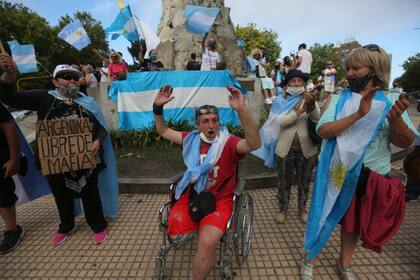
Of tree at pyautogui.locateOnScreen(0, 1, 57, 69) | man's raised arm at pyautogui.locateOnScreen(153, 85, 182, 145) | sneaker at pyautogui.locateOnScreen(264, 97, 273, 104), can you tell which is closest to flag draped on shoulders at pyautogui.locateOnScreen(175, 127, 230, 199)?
man's raised arm at pyautogui.locateOnScreen(153, 85, 182, 145)

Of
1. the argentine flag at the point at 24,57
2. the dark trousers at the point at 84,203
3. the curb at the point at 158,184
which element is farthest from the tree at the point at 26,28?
the dark trousers at the point at 84,203

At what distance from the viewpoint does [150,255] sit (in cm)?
266

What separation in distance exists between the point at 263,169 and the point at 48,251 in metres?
3.17

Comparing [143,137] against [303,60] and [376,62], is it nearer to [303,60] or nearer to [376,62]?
[376,62]

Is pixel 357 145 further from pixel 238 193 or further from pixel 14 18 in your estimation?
pixel 14 18

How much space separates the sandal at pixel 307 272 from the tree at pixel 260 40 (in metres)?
34.7

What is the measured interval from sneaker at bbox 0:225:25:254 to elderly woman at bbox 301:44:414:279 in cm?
303

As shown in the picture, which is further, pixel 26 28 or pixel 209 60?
pixel 26 28

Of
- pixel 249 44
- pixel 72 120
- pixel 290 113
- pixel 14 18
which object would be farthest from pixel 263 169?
pixel 249 44

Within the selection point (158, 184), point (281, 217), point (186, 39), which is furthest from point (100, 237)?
point (186, 39)

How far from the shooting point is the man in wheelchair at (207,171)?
6.66 feet

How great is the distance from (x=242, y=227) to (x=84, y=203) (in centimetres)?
179

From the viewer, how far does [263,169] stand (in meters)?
4.45

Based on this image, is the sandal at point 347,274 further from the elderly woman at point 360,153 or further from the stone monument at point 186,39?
the stone monument at point 186,39
